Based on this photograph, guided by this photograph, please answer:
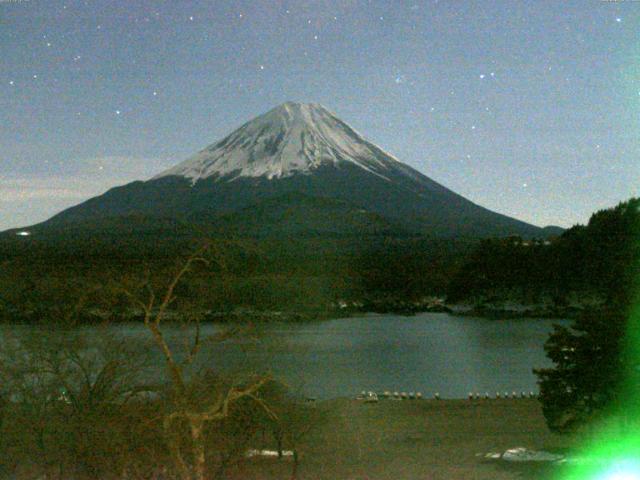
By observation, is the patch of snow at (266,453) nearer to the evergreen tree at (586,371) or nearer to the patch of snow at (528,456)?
the patch of snow at (528,456)

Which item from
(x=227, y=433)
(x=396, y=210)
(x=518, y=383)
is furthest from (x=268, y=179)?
(x=227, y=433)

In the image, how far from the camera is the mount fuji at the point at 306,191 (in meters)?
64.5

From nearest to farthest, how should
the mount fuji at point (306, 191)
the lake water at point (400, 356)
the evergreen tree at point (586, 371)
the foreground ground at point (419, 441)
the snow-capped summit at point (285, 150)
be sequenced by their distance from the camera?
the evergreen tree at point (586, 371)
the foreground ground at point (419, 441)
the lake water at point (400, 356)
the mount fuji at point (306, 191)
the snow-capped summit at point (285, 150)

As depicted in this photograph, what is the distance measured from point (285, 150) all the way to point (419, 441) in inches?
2894

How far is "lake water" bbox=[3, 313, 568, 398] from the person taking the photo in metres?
19.3

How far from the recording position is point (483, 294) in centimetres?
5250

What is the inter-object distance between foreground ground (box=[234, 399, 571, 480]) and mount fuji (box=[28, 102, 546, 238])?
3677 centimetres

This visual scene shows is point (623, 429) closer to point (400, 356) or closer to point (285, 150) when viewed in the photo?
point (400, 356)

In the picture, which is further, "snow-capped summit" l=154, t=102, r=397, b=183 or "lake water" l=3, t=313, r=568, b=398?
"snow-capped summit" l=154, t=102, r=397, b=183

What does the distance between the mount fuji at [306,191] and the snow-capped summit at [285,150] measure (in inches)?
4.4

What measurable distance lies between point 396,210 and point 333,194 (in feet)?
21.1

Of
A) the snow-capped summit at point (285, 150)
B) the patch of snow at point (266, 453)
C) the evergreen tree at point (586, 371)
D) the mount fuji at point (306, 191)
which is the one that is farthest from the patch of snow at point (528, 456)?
the snow-capped summit at point (285, 150)

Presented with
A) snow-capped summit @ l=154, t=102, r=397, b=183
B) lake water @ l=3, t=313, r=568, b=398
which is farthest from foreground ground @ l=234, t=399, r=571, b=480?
snow-capped summit @ l=154, t=102, r=397, b=183

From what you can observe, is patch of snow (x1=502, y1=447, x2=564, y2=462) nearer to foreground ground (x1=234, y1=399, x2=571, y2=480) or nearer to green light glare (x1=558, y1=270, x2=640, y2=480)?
foreground ground (x1=234, y1=399, x2=571, y2=480)
